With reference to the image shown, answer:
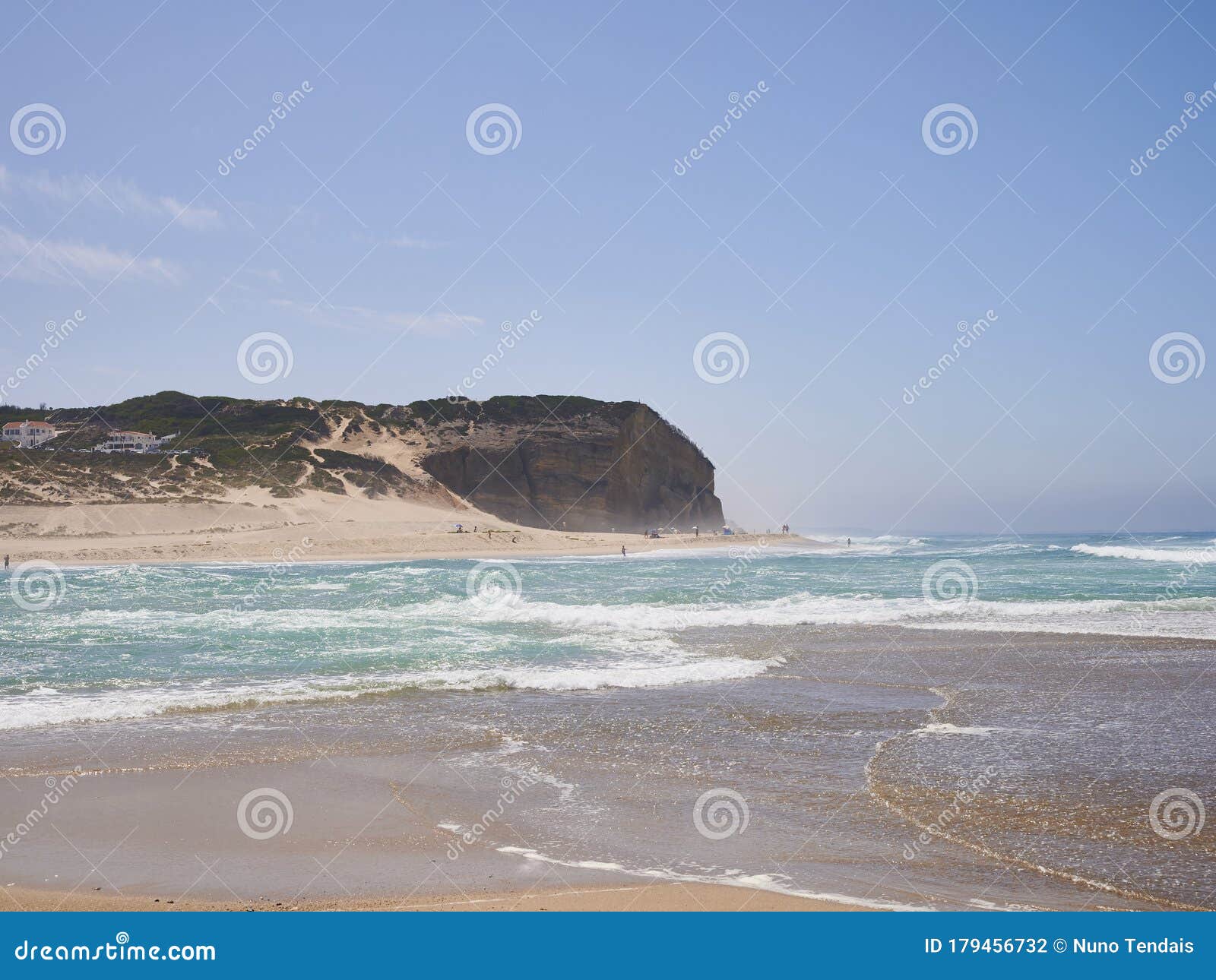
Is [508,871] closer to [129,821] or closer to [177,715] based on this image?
[129,821]

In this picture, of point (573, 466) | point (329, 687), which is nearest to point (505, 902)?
point (329, 687)

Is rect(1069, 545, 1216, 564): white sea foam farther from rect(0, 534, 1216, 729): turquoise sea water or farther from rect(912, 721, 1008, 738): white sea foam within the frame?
rect(912, 721, 1008, 738): white sea foam

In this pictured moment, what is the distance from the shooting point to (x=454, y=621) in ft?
59.2

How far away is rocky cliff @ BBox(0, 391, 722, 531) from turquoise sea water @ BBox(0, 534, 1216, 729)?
25.2 metres

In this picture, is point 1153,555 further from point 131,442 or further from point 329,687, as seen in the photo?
point 131,442

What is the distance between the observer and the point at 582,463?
241 feet

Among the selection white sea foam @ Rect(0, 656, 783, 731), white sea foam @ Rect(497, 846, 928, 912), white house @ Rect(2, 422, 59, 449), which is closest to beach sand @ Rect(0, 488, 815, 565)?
white house @ Rect(2, 422, 59, 449)

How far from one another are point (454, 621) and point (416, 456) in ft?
180

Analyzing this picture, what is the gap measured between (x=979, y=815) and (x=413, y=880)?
152 inches

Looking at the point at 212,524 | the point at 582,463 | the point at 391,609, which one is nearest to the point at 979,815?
the point at 391,609

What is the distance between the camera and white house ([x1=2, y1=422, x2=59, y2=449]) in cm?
6806

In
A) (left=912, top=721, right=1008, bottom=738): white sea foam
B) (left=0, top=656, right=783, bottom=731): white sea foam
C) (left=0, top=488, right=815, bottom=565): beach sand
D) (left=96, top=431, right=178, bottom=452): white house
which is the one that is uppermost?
(left=96, top=431, right=178, bottom=452): white house

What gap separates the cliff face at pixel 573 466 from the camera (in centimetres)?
7050

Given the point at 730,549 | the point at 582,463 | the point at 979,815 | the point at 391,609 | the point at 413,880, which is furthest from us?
the point at 582,463
